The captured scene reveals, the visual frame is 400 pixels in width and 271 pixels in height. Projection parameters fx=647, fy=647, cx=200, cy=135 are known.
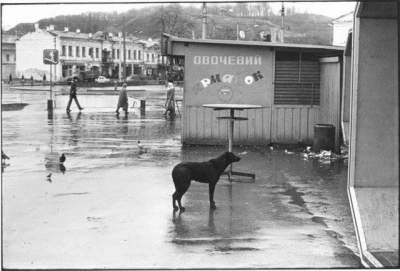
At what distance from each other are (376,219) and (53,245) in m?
3.72

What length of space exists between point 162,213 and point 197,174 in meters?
0.86

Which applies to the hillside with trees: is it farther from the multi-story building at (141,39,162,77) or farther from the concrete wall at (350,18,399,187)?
the multi-story building at (141,39,162,77)

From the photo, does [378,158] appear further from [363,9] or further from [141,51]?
[141,51]

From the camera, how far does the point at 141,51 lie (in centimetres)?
8925

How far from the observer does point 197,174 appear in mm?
9789

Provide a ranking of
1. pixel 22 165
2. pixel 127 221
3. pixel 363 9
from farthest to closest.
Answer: pixel 22 165
pixel 127 221
pixel 363 9

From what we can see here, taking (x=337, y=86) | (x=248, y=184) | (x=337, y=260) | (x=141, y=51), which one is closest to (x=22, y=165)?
(x=248, y=184)

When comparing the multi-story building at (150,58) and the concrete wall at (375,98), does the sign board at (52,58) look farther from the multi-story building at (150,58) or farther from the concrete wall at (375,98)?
the multi-story building at (150,58)

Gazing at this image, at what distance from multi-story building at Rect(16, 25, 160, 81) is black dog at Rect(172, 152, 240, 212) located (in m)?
58.7

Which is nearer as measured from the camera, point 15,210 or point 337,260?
point 337,260

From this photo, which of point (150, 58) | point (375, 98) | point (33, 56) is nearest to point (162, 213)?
point (375, 98)

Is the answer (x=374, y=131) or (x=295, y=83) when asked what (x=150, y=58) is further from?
(x=374, y=131)

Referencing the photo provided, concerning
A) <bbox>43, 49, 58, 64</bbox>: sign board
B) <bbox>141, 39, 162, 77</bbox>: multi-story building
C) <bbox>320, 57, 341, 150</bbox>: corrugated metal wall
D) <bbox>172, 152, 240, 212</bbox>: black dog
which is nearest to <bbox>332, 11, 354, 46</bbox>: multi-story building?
<bbox>43, 49, 58, 64</bbox>: sign board

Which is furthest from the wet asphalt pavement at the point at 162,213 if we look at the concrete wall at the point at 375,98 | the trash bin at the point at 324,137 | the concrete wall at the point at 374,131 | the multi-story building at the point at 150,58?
the multi-story building at the point at 150,58
